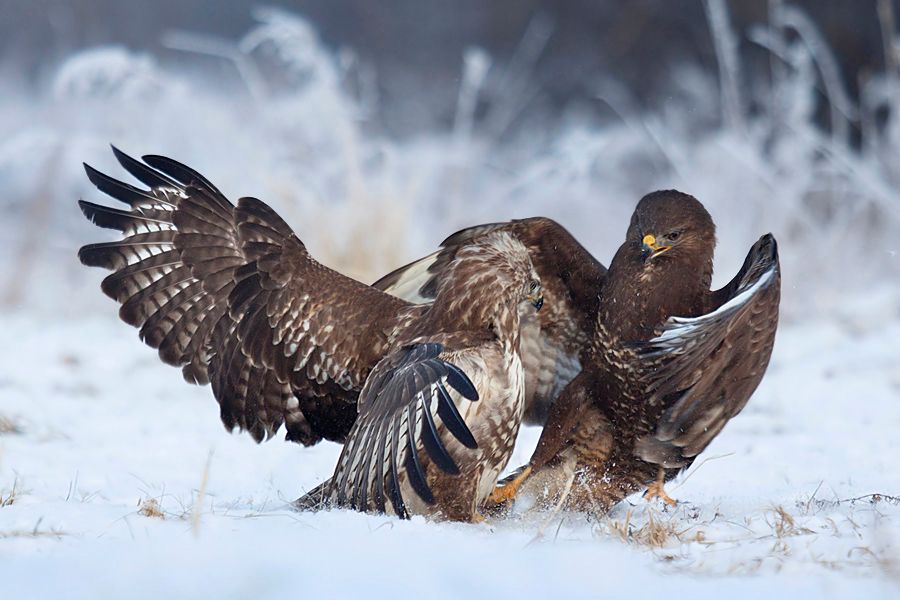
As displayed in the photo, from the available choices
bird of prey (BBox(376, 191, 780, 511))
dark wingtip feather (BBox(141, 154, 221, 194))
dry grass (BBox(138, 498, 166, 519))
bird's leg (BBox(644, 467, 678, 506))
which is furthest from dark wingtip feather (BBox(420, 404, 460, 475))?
dark wingtip feather (BBox(141, 154, 221, 194))

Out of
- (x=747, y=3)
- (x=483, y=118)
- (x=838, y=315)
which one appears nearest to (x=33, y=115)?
(x=483, y=118)

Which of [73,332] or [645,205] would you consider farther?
[73,332]

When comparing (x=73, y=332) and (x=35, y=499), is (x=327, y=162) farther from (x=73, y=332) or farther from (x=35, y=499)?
(x=35, y=499)

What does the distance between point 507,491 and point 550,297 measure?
0.82m

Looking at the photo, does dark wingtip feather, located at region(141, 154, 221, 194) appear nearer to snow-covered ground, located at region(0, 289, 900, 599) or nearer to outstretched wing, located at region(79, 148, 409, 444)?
outstretched wing, located at region(79, 148, 409, 444)

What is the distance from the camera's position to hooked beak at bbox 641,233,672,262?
4.06 metres

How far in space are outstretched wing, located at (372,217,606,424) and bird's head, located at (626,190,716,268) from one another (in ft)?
1.25

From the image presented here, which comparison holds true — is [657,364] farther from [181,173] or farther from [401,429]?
[181,173]

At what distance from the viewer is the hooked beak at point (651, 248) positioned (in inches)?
160

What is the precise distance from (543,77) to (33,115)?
20.9 feet

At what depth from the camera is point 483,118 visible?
45.8ft

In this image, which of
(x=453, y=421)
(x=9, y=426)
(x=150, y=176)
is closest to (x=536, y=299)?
(x=453, y=421)

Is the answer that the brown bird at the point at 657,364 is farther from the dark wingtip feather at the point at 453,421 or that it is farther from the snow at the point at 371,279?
the dark wingtip feather at the point at 453,421

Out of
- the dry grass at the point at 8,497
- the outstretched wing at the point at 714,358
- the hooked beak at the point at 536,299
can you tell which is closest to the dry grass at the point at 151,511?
the dry grass at the point at 8,497
